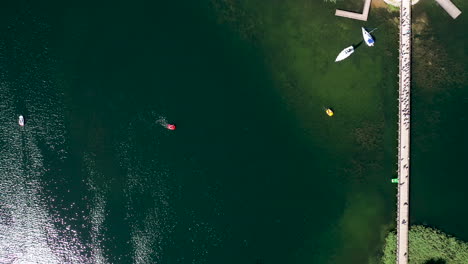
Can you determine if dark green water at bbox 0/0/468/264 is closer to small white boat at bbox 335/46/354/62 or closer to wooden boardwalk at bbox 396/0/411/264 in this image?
small white boat at bbox 335/46/354/62

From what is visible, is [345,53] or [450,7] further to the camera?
[345,53]

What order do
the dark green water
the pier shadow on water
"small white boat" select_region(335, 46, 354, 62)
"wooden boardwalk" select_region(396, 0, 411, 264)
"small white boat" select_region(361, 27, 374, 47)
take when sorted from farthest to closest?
the dark green water < "small white boat" select_region(335, 46, 354, 62) < "small white boat" select_region(361, 27, 374, 47) < the pier shadow on water < "wooden boardwalk" select_region(396, 0, 411, 264)

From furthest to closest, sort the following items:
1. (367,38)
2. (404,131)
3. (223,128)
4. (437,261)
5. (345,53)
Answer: (223,128) → (345,53) → (367,38) → (437,261) → (404,131)

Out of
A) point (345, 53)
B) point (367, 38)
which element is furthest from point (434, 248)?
point (367, 38)

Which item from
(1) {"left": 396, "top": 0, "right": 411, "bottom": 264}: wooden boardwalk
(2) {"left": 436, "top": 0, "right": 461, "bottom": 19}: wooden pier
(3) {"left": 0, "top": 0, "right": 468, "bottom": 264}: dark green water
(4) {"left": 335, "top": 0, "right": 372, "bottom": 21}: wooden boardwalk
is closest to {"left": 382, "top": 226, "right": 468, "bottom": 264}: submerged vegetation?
(1) {"left": 396, "top": 0, "right": 411, "bottom": 264}: wooden boardwalk

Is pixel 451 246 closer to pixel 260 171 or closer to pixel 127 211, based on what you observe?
pixel 260 171

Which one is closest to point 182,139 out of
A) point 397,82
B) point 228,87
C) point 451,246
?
point 228,87

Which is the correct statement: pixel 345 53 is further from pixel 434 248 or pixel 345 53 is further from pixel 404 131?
pixel 434 248
